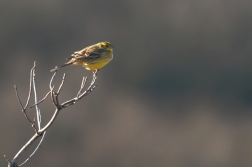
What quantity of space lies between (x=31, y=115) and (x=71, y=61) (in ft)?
19.7

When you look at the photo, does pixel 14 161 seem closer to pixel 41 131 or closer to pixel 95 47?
pixel 41 131

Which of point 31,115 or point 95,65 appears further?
point 31,115

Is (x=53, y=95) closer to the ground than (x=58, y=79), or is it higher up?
higher up

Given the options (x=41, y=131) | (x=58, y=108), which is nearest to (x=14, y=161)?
(x=41, y=131)

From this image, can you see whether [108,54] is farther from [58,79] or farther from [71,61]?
[58,79]

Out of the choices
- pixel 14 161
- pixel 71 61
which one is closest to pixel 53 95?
pixel 14 161

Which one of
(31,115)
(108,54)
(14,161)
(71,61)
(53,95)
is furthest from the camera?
(31,115)

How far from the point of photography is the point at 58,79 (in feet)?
41.2

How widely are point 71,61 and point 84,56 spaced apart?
0.22m

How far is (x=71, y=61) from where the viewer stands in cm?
635

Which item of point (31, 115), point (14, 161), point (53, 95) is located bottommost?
point (31, 115)

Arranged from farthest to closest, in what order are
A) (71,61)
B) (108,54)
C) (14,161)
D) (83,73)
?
(83,73)
(108,54)
(71,61)
(14,161)

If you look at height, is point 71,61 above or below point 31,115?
above

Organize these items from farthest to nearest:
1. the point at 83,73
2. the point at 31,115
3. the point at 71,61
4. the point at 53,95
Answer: the point at 83,73 → the point at 31,115 → the point at 71,61 → the point at 53,95
